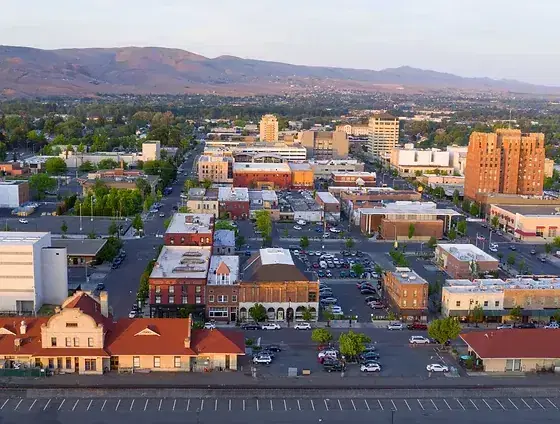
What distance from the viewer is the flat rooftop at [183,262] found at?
75.2 feet

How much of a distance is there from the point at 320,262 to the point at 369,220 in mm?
8041

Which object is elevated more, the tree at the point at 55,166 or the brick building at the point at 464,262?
the tree at the point at 55,166

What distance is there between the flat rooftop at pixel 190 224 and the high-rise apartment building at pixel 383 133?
4538cm

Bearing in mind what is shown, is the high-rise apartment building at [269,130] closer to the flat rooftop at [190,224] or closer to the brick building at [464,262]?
the flat rooftop at [190,224]

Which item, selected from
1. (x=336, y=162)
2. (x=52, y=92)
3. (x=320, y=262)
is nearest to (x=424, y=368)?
(x=320, y=262)

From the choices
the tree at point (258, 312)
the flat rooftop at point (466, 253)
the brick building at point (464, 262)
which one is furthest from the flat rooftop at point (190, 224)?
the flat rooftop at point (466, 253)

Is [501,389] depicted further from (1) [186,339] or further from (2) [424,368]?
(1) [186,339]

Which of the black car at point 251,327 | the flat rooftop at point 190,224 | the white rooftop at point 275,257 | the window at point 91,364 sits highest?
the flat rooftop at point 190,224

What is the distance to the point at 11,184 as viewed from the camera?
41312 mm

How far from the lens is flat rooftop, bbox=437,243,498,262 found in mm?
28203

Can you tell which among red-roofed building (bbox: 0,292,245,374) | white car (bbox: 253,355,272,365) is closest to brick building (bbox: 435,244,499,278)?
white car (bbox: 253,355,272,365)

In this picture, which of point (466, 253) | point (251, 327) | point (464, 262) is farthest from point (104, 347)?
point (466, 253)

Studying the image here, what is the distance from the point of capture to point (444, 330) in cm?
1970

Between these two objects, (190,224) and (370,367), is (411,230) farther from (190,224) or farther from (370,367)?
(370,367)
